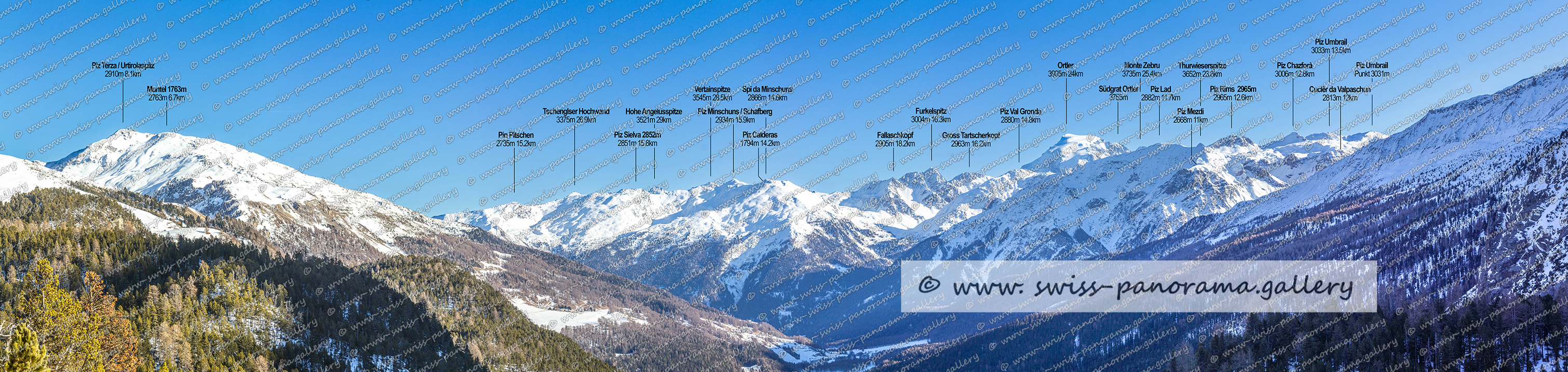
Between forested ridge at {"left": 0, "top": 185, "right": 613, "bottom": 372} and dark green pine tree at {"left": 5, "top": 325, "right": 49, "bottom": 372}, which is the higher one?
dark green pine tree at {"left": 5, "top": 325, "right": 49, "bottom": 372}

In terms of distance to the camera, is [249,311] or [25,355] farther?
[249,311]

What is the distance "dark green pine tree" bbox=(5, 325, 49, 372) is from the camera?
39.6m

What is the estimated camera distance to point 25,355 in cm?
3981

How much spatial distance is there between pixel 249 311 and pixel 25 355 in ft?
344

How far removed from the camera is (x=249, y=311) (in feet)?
434

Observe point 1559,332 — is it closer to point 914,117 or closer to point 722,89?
point 914,117

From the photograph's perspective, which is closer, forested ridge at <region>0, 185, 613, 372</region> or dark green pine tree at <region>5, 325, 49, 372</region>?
dark green pine tree at <region>5, 325, 49, 372</region>

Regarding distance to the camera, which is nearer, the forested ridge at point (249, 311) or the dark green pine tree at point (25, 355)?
the dark green pine tree at point (25, 355)

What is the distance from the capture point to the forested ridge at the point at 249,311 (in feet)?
367

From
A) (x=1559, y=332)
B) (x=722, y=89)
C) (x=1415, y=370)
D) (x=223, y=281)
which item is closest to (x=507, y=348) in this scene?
(x=223, y=281)

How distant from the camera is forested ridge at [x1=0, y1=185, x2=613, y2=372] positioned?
112m

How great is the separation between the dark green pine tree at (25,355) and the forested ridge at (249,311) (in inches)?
1237

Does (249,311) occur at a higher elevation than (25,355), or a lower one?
lower

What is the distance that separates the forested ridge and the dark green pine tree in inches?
1237
